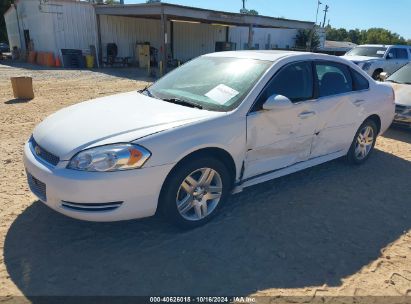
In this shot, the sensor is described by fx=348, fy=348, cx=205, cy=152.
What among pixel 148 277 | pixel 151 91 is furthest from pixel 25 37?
pixel 148 277

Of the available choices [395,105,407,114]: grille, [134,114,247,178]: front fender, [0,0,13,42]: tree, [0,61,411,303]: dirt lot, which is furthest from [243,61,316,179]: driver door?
[0,0,13,42]: tree

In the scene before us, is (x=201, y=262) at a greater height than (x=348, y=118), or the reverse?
(x=348, y=118)

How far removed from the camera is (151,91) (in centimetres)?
413

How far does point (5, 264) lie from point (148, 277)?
3.81 feet

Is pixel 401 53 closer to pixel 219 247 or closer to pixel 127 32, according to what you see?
pixel 219 247

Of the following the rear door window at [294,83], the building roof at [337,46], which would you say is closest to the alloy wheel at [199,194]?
the rear door window at [294,83]

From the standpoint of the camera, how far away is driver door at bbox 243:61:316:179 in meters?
3.53

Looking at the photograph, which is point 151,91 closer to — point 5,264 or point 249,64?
point 249,64

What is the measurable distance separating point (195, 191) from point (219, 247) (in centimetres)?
55

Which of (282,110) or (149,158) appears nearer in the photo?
(149,158)

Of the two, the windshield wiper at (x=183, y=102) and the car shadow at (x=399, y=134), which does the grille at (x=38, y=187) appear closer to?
Answer: the windshield wiper at (x=183, y=102)

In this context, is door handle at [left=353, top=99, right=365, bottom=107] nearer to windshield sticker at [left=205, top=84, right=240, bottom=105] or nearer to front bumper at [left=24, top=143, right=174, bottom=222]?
windshield sticker at [left=205, top=84, right=240, bottom=105]

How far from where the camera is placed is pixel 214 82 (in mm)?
3758

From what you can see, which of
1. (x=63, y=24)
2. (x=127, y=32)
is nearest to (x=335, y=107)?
(x=63, y=24)
